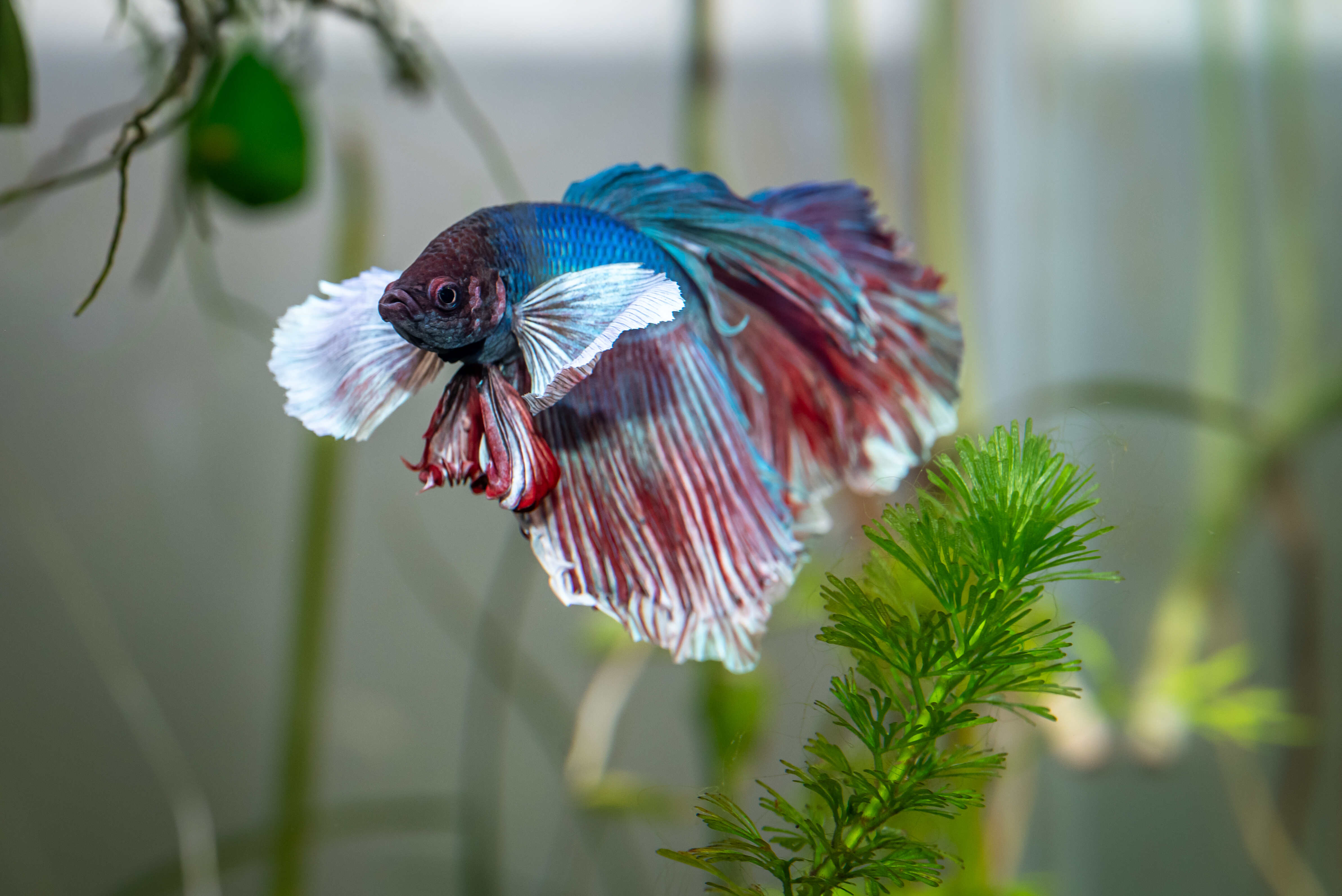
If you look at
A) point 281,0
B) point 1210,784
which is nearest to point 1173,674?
point 1210,784

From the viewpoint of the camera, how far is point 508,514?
2.65ft

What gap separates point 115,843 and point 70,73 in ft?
2.13

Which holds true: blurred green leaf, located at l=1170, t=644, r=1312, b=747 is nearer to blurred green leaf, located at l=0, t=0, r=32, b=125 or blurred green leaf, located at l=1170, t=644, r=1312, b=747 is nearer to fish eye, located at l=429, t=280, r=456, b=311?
fish eye, located at l=429, t=280, r=456, b=311

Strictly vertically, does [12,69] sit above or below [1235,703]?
above

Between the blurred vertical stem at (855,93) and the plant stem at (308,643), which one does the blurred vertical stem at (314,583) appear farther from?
the blurred vertical stem at (855,93)

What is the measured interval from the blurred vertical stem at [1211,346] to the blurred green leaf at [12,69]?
966 mm

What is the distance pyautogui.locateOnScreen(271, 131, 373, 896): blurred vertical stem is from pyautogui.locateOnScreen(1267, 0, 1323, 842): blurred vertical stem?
0.91m

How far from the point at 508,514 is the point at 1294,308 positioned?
835 mm

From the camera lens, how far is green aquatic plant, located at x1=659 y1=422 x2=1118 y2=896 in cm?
22

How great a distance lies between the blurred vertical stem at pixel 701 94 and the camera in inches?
33.9

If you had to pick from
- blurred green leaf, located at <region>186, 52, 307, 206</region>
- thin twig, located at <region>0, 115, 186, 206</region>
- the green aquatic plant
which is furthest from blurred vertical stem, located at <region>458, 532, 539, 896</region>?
the green aquatic plant

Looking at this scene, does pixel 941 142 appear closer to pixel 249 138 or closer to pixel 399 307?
pixel 249 138

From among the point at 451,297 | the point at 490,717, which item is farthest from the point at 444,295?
the point at 490,717

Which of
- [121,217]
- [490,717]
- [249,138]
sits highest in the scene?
[249,138]
